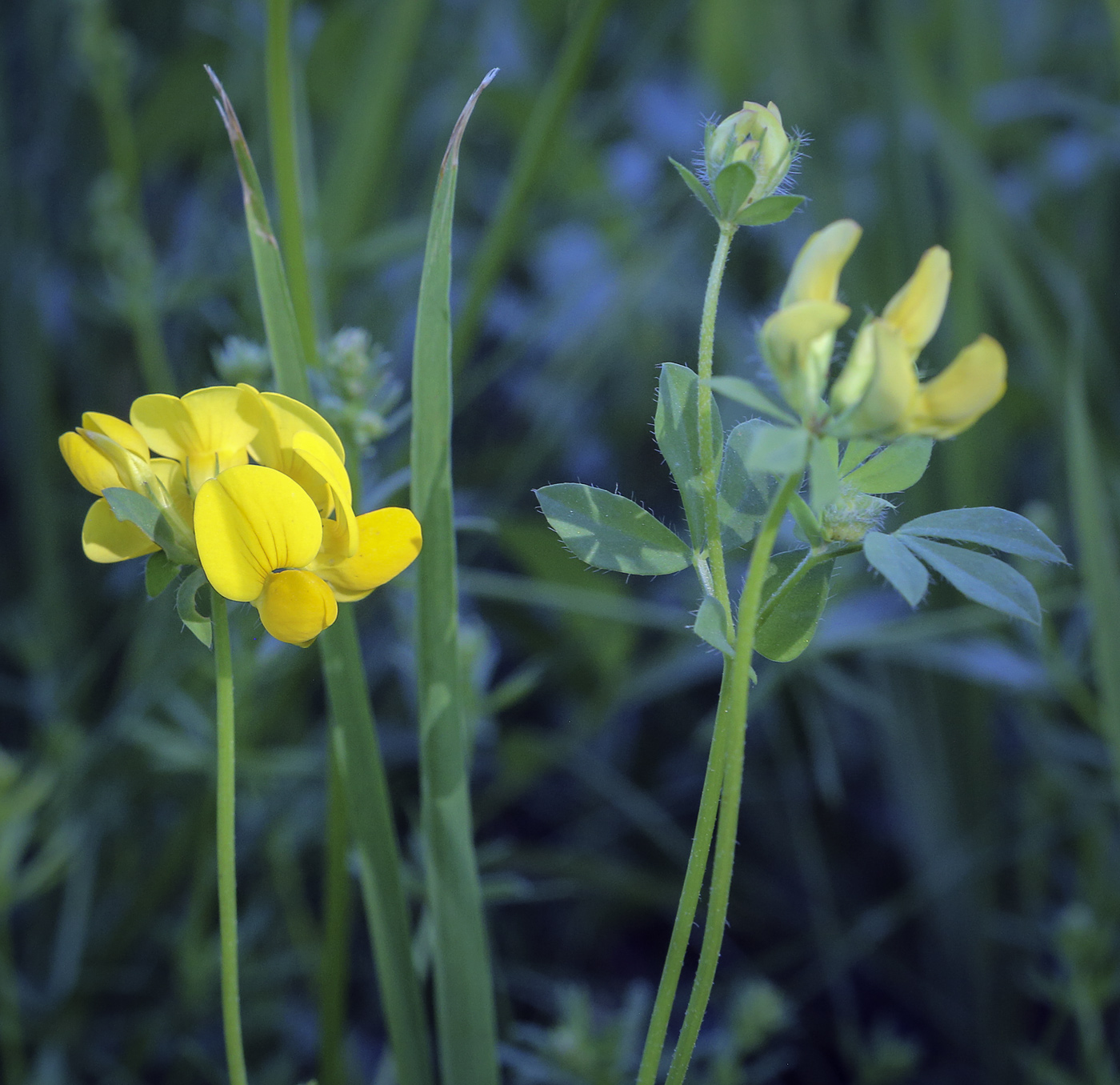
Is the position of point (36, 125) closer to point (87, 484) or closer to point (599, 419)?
point (599, 419)

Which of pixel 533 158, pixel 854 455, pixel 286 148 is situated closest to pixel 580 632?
pixel 533 158

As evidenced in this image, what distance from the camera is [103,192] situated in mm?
912

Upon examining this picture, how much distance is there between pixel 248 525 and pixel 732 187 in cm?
16

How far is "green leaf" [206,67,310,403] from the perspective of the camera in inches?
15.1

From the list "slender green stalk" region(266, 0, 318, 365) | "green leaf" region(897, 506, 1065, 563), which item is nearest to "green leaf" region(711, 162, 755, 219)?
"green leaf" region(897, 506, 1065, 563)

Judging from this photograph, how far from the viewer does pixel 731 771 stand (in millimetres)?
266

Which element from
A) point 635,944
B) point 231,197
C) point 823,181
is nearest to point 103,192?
point 231,197

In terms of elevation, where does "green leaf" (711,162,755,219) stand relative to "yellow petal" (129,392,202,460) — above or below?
above

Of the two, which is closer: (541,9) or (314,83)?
(314,83)

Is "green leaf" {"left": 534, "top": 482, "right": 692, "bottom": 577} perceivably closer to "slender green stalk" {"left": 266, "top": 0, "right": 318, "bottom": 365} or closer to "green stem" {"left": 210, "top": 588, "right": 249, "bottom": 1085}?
"green stem" {"left": 210, "top": 588, "right": 249, "bottom": 1085}

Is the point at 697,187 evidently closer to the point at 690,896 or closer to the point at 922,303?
the point at 922,303

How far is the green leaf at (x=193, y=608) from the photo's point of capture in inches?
11.4

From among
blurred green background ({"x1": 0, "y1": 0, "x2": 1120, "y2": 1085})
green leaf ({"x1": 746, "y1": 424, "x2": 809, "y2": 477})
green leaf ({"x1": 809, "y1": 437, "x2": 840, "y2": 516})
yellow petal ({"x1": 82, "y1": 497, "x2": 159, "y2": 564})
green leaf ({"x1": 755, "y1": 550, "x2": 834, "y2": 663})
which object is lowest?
blurred green background ({"x1": 0, "y1": 0, "x2": 1120, "y2": 1085})

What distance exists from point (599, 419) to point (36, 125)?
2.67 feet
